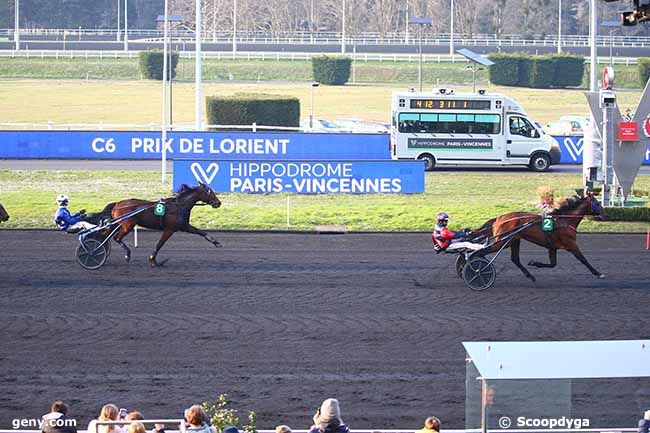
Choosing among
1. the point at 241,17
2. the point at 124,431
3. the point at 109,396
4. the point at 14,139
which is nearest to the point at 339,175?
the point at 14,139

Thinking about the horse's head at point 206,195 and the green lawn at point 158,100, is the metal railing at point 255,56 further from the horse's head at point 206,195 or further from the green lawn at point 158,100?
the horse's head at point 206,195

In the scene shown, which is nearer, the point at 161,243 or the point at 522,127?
the point at 161,243

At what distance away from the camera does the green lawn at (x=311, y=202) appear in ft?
74.2

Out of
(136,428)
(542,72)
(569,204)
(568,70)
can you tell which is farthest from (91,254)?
(568,70)

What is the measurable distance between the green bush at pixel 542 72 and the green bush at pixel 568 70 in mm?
253

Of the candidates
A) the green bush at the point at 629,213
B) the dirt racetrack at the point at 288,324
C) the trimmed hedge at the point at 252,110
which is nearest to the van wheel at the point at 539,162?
the green bush at the point at 629,213

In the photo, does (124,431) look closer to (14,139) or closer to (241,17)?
(14,139)

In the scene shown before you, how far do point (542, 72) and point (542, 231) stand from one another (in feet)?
147

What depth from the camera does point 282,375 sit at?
11859mm

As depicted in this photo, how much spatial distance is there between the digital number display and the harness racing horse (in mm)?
15149

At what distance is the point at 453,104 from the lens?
31.4 metres

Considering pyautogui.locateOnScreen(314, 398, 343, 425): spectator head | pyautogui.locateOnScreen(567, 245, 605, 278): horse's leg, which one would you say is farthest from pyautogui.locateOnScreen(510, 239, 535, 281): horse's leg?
pyautogui.locateOnScreen(314, 398, 343, 425): spectator head

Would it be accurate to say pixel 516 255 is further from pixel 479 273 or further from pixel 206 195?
pixel 206 195

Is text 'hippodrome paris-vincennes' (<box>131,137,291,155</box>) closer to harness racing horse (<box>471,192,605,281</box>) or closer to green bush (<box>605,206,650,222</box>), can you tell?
green bush (<box>605,206,650,222</box>)
